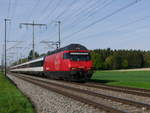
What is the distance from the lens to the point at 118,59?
125438 millimetres

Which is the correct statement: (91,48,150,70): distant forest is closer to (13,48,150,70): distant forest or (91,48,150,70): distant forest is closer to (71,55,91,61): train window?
(13,48,150,70): distant forest

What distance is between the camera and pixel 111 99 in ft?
45.9

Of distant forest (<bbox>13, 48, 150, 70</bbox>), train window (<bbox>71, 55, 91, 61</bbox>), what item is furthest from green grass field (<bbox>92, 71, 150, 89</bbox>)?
distant forest (<bbox>13, 48, 150, 70</bbox>)

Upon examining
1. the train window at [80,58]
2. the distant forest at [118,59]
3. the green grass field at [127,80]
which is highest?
the distant forest at [118,59]

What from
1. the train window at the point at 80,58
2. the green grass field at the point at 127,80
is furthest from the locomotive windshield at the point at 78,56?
the green grass field at the point at 127,80

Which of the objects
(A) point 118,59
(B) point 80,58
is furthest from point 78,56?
(A) point 118,59

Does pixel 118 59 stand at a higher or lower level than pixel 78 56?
higher

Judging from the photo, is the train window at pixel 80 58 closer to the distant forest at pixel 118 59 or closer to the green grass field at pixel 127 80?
the green grass field at pixel 127 80

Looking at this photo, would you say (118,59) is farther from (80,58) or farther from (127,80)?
(80,58)

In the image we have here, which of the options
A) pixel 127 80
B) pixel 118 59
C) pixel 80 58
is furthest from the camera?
pixel 118 59

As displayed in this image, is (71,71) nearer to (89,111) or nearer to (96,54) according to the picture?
(89,111)

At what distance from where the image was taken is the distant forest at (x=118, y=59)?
122 m

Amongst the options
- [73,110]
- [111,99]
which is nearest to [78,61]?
[111,99]

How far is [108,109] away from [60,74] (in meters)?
19.8
